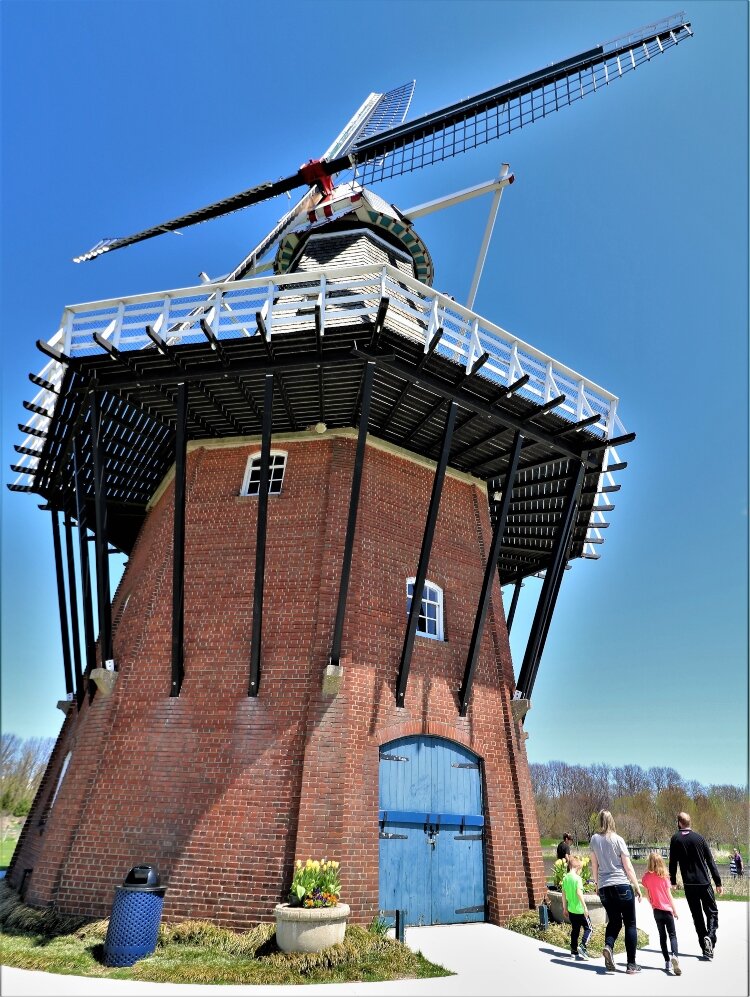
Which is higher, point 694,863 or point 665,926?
point 694,863

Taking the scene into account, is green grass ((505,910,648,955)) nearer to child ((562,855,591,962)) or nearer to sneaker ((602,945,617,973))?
child ((562,855,591,962))

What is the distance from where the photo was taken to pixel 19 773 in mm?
52562

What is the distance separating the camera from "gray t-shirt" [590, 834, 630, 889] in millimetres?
7184

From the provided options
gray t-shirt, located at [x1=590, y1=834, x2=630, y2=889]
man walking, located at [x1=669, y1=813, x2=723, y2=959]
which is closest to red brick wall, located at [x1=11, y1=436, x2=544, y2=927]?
gray t-shirt, located at [x1=590, y1=834, x2=630, y2=889]

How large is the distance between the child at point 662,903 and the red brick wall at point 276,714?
11.5ft

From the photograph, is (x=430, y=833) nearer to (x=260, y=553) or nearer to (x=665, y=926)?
(x=665, y=926)

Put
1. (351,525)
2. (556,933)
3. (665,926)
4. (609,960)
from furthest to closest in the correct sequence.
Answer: (351,525) < (556,933) < (665,926) < (609,960)

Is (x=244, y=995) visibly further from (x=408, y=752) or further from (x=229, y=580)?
(x=229, y=580)

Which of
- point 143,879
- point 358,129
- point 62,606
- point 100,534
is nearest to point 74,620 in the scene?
point 62,606

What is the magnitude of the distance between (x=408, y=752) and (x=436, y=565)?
11.9ft

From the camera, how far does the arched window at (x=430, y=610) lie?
1207cm

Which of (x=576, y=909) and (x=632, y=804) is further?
(x=632, y=804)

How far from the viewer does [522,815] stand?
11.5 metres

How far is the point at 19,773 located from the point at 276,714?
5393cm
